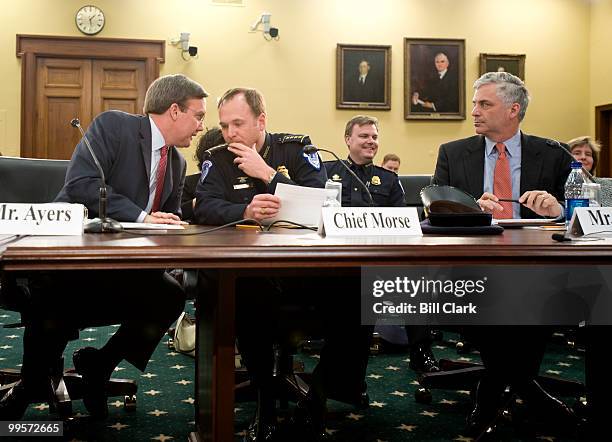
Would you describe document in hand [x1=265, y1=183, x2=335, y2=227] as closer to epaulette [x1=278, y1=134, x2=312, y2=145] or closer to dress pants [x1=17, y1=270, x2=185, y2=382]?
dress pants [x1=17, y1=270, x2=185, y2=382]

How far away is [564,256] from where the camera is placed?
1496mm

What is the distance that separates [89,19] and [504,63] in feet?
16.7

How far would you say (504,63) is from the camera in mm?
8797

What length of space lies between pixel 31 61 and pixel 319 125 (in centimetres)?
342

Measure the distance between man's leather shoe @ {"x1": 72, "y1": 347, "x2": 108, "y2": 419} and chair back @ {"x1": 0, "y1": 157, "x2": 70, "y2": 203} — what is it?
90cm

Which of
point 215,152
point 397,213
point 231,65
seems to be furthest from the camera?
point 231,65

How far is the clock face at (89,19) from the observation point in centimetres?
808

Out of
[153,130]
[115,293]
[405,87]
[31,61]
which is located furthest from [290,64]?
[115,293]

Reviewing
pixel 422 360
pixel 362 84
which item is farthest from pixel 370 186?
pixel 362 84

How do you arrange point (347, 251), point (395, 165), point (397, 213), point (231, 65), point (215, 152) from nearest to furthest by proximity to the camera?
point (347, 251) → point (397, 213) → point (215, 152) → point (395, 165) → point (231, 65)

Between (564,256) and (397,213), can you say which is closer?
(564,256)

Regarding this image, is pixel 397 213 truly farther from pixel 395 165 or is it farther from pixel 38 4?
pixel 38 4

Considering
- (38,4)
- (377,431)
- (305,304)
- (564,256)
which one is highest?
(38,4)

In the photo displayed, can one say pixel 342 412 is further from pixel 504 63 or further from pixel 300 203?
pixel 504 63
